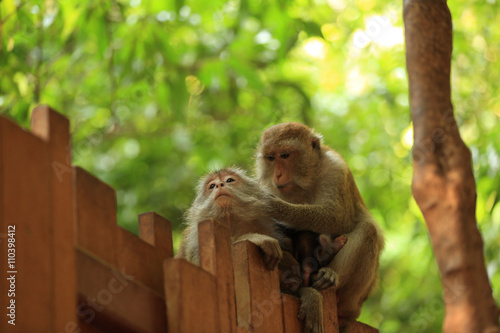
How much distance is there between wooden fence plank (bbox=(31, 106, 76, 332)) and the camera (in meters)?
2.29

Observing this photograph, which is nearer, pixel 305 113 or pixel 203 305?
pixel 203 305

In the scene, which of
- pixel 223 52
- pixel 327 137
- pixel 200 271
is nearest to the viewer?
pixel 200 271

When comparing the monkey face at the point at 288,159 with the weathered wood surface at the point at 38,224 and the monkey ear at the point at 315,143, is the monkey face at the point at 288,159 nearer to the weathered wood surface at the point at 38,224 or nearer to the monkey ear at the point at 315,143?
the monkey ear at the point at 315,143

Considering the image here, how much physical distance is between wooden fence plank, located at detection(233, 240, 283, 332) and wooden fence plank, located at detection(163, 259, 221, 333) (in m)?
0.22

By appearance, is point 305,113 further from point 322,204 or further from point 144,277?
point 144,277

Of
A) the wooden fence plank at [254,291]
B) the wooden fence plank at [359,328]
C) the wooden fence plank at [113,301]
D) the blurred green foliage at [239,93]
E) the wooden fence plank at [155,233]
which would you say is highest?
the blurred green foliage at [239,93]

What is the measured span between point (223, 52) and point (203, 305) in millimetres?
4957

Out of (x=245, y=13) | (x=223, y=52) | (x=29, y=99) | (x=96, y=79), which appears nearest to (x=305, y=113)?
(x=223, y=52)

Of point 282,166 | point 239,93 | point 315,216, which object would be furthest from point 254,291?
point 239,93

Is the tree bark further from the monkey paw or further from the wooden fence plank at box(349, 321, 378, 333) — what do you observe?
the wooden fence plank at box(349, 321, 378, 333)

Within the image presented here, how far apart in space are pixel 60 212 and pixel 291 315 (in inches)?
63.1

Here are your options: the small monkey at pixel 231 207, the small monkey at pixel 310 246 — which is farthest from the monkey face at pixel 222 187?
the small monkey at pixel 310 246

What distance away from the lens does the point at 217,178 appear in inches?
169

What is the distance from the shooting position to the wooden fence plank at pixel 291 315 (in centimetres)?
351
